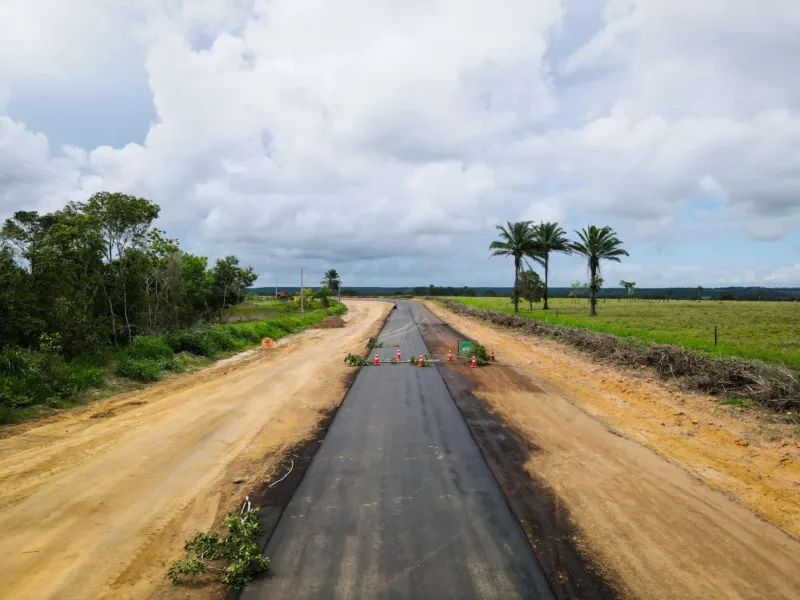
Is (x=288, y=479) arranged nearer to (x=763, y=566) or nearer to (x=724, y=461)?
(x=763, y=566)

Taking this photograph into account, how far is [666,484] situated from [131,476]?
8.31 meters

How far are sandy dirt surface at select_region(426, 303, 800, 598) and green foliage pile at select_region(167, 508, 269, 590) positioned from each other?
3.68 m

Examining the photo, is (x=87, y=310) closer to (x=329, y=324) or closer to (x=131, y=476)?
(x=131, y=476)

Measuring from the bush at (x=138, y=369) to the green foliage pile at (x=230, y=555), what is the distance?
10842 millimetres

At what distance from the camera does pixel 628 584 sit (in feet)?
15.6

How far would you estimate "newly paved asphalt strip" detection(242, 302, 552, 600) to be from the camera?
4734 millimetres

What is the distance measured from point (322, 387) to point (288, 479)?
7441 mm

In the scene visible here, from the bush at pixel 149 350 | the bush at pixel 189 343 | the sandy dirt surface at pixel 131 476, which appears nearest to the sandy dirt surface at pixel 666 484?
the sandy dirt surface at pixel 131 476

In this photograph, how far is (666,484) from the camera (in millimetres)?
7289

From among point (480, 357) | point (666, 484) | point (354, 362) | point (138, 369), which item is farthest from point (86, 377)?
point (666, 484)

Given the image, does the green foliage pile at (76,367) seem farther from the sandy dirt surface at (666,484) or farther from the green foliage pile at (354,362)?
the sandy dirt surface at (666,484)

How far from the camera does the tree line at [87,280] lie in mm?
13117

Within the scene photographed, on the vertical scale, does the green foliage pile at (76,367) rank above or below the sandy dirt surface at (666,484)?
above

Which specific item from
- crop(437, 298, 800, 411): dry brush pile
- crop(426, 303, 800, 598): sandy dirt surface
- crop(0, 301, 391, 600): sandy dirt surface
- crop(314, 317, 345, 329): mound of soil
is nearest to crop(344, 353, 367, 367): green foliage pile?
crop(0, 301, 391, 600): sandy dirt surface
